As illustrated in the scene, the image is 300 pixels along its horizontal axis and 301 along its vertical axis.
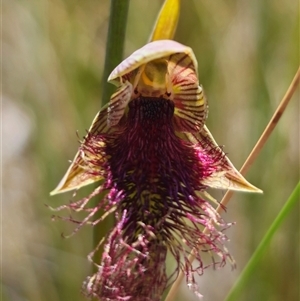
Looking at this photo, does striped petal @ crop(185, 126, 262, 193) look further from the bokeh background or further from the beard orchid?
the bokeh background

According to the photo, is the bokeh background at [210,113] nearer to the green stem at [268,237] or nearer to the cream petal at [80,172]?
the green stem at [268,237]

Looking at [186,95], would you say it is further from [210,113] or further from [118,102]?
[210,113]

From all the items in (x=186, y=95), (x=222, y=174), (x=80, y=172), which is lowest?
(x=80, y=172)

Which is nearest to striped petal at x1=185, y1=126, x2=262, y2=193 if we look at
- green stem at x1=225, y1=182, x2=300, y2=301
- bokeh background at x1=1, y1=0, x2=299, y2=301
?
green stem at x1=225, y1=182, x2=300, y2=301

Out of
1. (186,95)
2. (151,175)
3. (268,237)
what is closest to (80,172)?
(151,175)

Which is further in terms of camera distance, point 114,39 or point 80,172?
point 80,172

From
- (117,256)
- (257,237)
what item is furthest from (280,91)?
(117,256)

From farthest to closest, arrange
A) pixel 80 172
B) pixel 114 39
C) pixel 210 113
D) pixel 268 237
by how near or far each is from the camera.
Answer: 1. pixel 210 113
2. pixel 268 237
3. pixel 80 172
4. pixel 114 39

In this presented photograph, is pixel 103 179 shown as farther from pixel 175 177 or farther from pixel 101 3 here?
pixel 101 3
